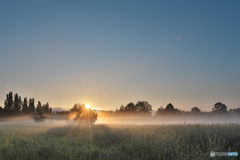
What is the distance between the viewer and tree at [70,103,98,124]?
2939 centimetres

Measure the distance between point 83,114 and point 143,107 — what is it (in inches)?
1607

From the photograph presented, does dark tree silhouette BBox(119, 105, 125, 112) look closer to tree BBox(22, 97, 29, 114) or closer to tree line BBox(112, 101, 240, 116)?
tree line BBox(112, 101, 240, 116)

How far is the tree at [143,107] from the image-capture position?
6641 cm

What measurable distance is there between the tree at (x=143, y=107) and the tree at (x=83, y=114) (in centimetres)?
3814

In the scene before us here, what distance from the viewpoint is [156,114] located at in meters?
63.7

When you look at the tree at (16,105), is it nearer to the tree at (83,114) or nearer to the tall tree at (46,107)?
the tall tree at (46,107)

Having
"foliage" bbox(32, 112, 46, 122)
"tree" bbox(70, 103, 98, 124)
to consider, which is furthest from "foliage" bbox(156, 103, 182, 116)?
"foliage" bbox(32, 112, 46, 122)

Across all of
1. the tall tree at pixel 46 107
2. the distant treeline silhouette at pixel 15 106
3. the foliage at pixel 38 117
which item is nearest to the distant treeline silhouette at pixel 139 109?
the distant treeline silhouette at pixel 15 106

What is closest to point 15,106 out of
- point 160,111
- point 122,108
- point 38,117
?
point 38,117

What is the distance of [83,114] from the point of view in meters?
30.4

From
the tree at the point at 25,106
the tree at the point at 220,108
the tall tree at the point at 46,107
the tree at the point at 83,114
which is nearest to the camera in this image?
the tree at the point at 83,114

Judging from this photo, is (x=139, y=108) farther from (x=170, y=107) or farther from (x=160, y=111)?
(x=170, y=107)

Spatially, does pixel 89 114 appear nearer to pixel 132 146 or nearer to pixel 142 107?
pixel 132 146

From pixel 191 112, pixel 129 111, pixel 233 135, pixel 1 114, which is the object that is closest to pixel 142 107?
pixel 129 111
